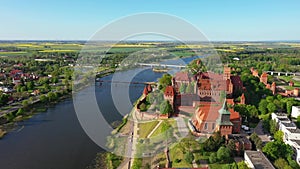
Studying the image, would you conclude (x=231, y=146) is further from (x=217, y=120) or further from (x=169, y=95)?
(x=169, y=95)

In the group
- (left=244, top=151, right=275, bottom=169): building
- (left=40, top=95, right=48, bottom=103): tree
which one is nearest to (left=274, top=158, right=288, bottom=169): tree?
(left=244, top=151, right=275, bottom=169): building

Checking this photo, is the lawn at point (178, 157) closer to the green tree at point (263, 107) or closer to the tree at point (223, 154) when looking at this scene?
the tree at point (223, 154)

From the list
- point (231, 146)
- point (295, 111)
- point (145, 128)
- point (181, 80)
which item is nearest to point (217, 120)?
point (231, 146)

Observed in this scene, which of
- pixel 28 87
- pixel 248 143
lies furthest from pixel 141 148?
pixel 28 87

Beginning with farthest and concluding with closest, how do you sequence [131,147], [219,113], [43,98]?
[43,98]
[131,147]
[219,113]

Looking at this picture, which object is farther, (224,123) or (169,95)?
(169,95)

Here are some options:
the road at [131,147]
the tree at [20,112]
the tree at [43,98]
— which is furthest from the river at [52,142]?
the road at [131,147]

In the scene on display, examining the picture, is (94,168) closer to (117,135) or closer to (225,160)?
(117,135)
